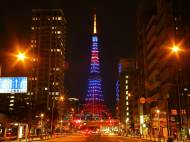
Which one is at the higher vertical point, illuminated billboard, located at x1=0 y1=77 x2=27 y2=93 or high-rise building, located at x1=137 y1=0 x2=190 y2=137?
high-rise building, located at x1=137 y1=0 x2=190 y2=137

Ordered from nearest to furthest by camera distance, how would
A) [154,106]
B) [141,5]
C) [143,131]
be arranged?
[154,106] → [143,131] → [141,5]

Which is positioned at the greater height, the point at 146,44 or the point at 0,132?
the point at 146,44

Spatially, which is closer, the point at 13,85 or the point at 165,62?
the point at 13,85

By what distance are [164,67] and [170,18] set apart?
46.6 ft

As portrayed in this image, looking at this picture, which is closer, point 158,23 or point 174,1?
point 174,1

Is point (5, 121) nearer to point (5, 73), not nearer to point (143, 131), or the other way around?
point (5, 73)

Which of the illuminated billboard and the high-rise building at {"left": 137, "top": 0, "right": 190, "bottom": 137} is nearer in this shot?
the illuminated billboard

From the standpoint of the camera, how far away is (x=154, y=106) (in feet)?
369

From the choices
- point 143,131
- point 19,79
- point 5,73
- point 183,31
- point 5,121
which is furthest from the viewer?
point 143,131

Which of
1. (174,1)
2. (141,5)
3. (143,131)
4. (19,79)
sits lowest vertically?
(143,131)

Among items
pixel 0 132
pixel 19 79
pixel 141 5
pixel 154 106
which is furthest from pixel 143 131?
pixel 19 79

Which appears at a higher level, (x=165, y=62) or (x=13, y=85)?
(x=165, y=62)

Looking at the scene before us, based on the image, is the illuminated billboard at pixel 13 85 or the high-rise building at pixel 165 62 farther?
the high-rise building at pixel 165 62

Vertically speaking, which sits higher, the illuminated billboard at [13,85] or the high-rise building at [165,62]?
the high-rise building at [165,62]
